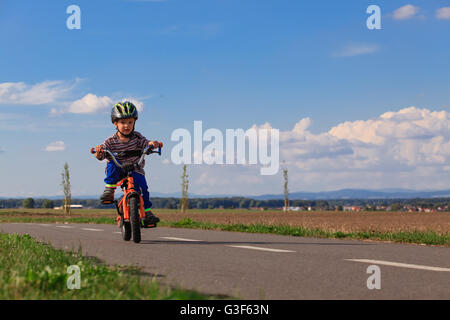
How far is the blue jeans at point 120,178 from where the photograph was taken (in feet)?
33.3

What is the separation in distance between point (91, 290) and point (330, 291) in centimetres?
223

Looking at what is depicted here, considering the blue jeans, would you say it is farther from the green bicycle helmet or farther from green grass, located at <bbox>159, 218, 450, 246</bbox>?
green grass, located at <bbox>159, 218, 450, 246</bbox>

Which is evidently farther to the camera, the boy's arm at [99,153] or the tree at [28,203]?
the tree at [28,203]

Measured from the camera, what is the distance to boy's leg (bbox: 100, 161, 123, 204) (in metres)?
10.1

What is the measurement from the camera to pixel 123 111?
9938 millimetres

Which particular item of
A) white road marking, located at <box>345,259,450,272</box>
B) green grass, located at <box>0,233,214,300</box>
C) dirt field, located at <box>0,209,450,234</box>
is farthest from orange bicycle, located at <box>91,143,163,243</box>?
dirt field, located at <box>0,209,450,234</box>

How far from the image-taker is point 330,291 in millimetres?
5293

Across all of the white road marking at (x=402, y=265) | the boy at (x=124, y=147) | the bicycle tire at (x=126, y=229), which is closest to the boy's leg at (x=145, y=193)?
the boy at (x=124, y=147)

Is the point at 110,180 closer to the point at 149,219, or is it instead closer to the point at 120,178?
the point at 120,178

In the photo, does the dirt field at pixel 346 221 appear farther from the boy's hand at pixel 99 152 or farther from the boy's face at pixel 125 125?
the boy's hand at pixel 99 152

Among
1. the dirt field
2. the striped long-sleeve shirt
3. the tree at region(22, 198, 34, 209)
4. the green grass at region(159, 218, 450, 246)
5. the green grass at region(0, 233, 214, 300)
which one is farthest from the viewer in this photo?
the tree at region(22, 198, 34, 209)

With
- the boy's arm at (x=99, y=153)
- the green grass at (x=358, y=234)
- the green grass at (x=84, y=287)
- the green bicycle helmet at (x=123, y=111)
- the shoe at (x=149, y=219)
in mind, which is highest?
the green bicycle helmet at (x=123, y=111)
